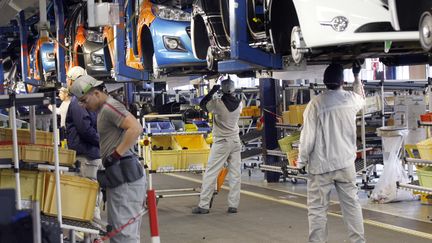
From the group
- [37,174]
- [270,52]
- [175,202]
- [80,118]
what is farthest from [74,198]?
[175,202]

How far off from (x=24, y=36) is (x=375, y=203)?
7.68 metres

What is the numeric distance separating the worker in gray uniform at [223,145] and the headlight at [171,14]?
1035 millimetres

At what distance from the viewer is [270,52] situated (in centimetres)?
770

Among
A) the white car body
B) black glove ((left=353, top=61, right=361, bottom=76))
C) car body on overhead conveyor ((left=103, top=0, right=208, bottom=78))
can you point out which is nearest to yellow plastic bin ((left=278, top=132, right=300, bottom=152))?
car body on overhead conveyor ((left=103, top=0, right=208, bottom=78))

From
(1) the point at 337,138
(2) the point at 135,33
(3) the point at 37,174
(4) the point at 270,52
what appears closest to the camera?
(3) the point at 37,174

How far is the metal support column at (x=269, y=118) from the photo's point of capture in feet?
43.0

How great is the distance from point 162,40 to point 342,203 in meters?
4.03

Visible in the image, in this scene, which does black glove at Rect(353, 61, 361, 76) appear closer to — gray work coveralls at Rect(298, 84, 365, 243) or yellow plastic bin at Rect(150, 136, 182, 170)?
gray work coveralls at Rect(298, 84, 365, 243)

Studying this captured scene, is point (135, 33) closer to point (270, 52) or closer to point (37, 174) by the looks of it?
point (270, 52)

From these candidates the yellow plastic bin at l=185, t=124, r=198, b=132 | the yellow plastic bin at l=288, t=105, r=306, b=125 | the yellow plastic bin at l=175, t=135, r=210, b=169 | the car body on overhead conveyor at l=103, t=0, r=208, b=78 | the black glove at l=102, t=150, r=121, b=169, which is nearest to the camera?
the black glove at l=102, t=150, r=121, b=169

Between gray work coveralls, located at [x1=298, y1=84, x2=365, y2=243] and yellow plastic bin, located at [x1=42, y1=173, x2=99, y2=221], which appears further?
gray work coveralls, located at [x1=298, y1=84, x2=365, y2=243]

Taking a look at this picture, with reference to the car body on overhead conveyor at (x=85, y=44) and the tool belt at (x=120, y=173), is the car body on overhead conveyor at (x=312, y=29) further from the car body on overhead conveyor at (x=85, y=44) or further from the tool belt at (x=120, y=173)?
the car body on overhead conveyor at (x=85, y=44)

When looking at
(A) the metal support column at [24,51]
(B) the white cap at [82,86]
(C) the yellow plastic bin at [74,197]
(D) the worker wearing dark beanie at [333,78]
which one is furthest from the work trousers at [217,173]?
(A) the metal support column at [24,51]

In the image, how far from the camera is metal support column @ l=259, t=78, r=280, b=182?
13114 millimetres
